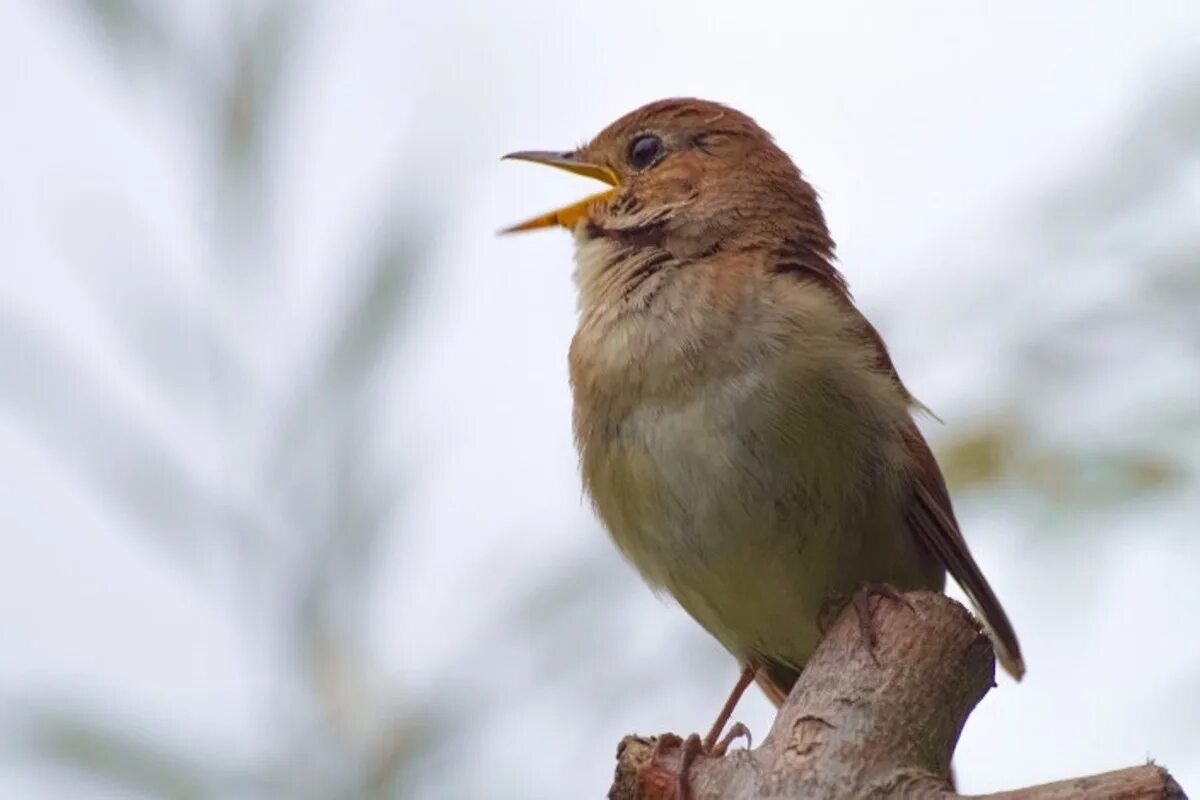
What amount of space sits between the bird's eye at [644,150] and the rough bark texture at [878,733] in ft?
7.08

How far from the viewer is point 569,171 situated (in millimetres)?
5129

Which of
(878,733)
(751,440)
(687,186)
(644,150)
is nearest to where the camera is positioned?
(878,733)

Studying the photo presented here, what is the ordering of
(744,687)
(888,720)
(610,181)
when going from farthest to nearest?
(610,181) → (744,687) → (888,720)

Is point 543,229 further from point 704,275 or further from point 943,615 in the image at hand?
point 943,615

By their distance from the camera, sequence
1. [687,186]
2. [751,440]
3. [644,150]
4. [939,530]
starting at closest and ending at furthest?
[751,440], [939,530], [687,186], [644,150]

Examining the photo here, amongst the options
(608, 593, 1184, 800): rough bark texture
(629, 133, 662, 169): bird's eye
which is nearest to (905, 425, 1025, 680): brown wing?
(608, 593, 1184, 800): rough bark texture

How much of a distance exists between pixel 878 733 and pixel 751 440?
4.56 ft

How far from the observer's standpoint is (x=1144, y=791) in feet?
7.20

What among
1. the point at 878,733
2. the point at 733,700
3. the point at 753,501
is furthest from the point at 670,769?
the point at 733,700

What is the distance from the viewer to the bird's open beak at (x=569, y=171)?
474 centimetres

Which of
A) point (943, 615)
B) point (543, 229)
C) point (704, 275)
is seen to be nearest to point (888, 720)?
point (943, 615)

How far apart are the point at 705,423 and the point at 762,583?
447 millimetres

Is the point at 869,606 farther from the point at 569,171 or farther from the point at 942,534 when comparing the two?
the point at 569,171

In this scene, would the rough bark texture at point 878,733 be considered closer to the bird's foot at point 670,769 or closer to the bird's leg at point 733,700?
the bird's foot at point 670,769
